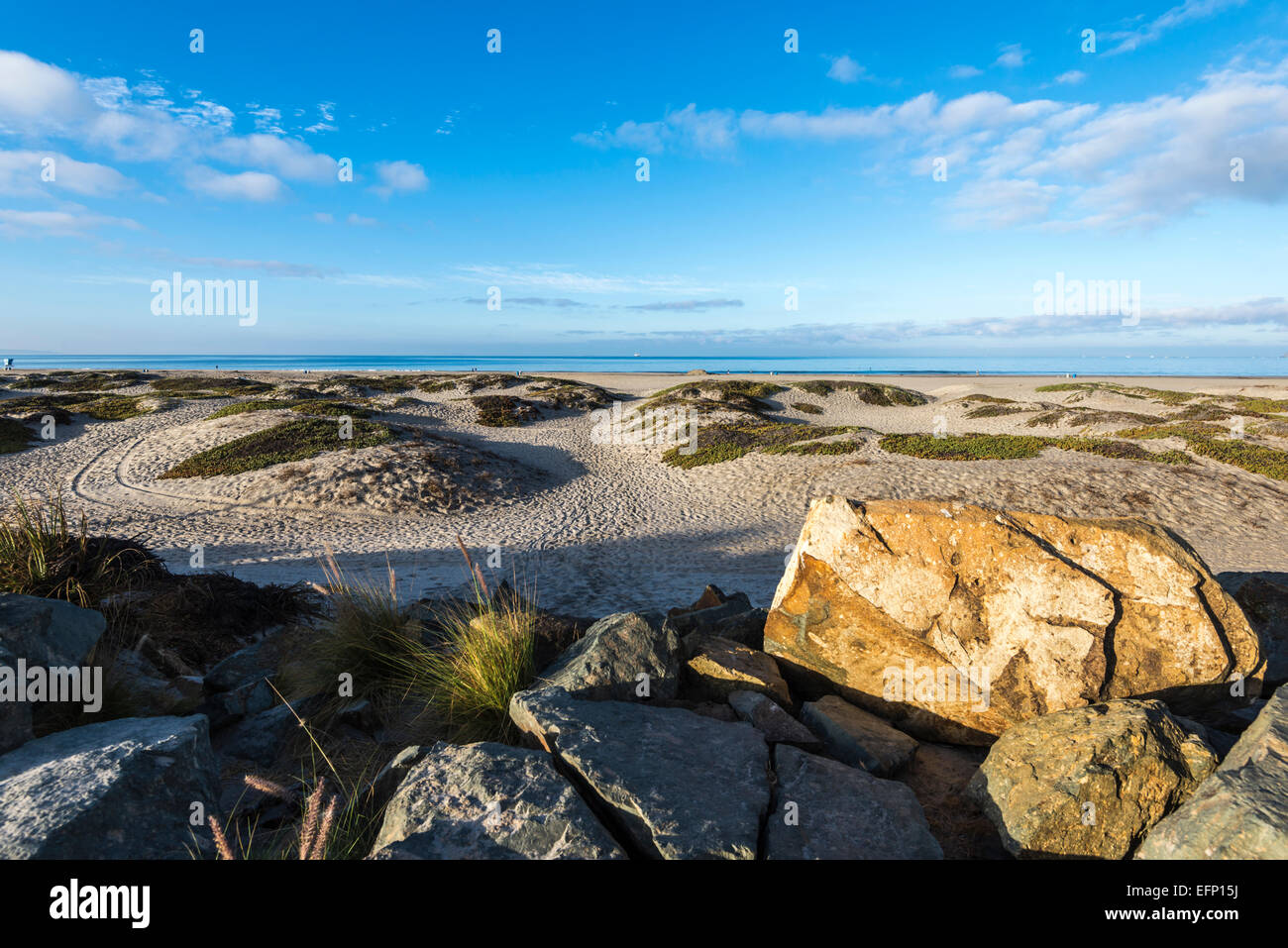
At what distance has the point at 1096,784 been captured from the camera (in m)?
3.96

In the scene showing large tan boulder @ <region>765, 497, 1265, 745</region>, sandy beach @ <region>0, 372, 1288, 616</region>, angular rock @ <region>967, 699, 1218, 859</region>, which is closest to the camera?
angular rock @ <region>967, 699, 1218, 859</region>

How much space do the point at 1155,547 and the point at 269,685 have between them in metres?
8.80

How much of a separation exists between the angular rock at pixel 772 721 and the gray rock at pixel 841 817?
510 mm

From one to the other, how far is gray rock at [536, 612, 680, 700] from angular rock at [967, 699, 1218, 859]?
2743mm

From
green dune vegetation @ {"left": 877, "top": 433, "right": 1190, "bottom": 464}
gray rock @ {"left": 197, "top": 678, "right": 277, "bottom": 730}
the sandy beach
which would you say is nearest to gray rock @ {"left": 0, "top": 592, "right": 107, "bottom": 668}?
gray rock @ {"left": 197, "top": 678, "right": 277, "bottom": 730}

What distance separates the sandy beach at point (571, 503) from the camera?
14203mm

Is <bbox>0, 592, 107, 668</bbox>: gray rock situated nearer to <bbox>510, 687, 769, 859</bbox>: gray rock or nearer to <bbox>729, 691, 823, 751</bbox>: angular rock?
<bbox>510, 687, 769, 859</bbox>: gray rock

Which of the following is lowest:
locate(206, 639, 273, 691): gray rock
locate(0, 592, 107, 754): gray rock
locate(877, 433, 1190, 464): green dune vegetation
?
locate(206, 639, 273, 691): gray rock

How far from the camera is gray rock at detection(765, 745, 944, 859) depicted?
371 cm

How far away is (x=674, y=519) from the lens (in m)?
19.2

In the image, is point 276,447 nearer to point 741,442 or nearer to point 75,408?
point 75,408

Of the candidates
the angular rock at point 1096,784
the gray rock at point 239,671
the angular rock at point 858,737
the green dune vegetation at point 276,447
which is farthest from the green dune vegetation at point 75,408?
the angular rock at point 1096,784

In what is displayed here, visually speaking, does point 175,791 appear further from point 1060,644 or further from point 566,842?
point 1060,644

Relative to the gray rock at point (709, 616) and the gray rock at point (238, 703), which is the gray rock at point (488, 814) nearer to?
the gray rock at point (238, 703)
